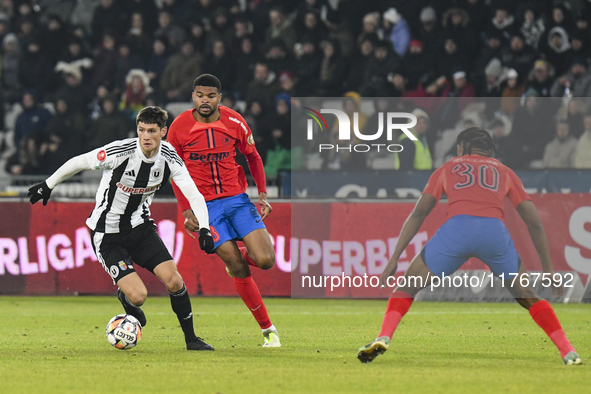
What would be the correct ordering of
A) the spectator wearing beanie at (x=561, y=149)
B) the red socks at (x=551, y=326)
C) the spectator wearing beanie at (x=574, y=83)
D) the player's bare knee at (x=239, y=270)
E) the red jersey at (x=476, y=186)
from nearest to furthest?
the red socks at (x=551, y=326)
the red jersey at (x=476, y=186)
the player's bare knee at (x=239, y=270)
the spectator wearing beanie at (x=561, y=149)
the spectator wearing beanie at (x=574, y=83)

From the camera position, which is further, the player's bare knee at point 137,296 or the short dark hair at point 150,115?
the player's bare knee at point 137,296

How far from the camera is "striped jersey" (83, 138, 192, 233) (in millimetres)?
7129

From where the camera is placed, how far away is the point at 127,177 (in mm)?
7195

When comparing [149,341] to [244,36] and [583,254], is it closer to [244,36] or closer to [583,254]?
[583,254]

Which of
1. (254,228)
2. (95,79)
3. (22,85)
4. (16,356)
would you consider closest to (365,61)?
(95,79)

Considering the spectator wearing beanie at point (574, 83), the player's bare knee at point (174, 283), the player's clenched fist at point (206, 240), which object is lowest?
the player's bare knee at point (174, 283)

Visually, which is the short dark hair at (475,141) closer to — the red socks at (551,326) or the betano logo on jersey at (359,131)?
the red socks at (551,326)

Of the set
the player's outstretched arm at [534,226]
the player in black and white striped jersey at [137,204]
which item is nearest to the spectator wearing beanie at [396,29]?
the player in black and white striped jersey at [137,204]

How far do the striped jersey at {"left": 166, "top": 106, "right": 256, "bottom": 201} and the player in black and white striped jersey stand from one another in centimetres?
29

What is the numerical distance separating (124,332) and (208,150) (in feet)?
5.42

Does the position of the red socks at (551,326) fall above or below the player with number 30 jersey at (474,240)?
below

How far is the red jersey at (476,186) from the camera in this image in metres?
6.54

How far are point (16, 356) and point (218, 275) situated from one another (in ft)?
19.0

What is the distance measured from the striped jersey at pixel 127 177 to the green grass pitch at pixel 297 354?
1060 millimetres
